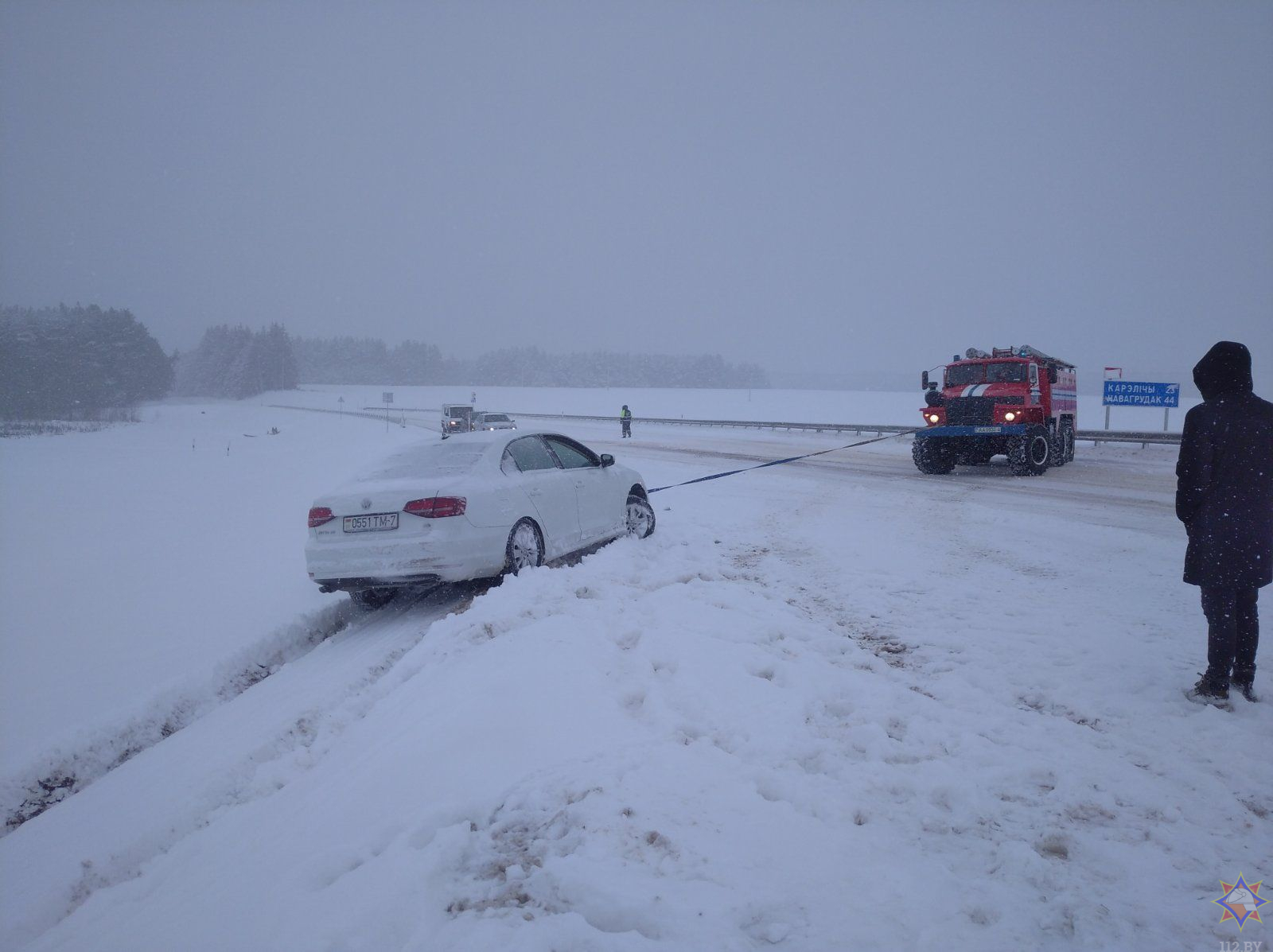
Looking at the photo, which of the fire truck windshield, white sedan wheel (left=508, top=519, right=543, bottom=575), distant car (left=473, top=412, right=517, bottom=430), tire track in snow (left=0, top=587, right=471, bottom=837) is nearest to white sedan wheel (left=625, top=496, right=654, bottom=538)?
white sedan wheel (left=508, top=519, right=543, bottom=575)

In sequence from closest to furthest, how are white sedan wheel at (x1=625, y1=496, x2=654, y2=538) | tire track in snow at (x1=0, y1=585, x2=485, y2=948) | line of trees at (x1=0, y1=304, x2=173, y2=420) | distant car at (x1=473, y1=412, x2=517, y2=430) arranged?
1. tire track in snow at (x1=0, y1=585, x2=485, y2=948)
2. white sedan wheel at (x1=625, y1=496, x2=654, y2=538)
3. distant car at (x1=473, y1=412, x2=517, y2=430)
4. line of trees at (x1=0, y1=304, x2=173, y2=420)

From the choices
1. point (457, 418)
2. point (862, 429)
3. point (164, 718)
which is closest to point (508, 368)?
point (457, 418)

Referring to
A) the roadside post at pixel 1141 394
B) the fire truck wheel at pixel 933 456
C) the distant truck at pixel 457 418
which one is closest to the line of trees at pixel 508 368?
the distant truck at pixel 457 418

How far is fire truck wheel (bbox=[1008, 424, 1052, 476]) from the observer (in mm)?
15641

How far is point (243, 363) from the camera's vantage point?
390ft

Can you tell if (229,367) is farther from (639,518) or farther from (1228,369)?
(1228,369)

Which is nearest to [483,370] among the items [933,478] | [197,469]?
[197,469]

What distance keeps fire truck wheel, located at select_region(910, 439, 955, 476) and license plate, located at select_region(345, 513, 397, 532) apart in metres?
13.6

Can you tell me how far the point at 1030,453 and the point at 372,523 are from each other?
15.0m

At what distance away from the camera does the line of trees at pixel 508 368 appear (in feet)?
457

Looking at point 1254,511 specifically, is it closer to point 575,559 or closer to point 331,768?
point 331,768

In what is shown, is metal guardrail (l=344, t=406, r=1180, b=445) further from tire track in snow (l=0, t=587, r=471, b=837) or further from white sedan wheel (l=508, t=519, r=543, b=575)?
tire track in snow (l=0, t=587, r=471, b=837)

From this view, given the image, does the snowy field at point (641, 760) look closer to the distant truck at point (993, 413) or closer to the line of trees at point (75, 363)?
the distant truck at point (993, 413)

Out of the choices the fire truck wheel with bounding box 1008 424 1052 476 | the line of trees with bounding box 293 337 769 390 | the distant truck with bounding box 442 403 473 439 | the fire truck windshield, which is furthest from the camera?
the line of trees with bounding box 293 337 769 390
